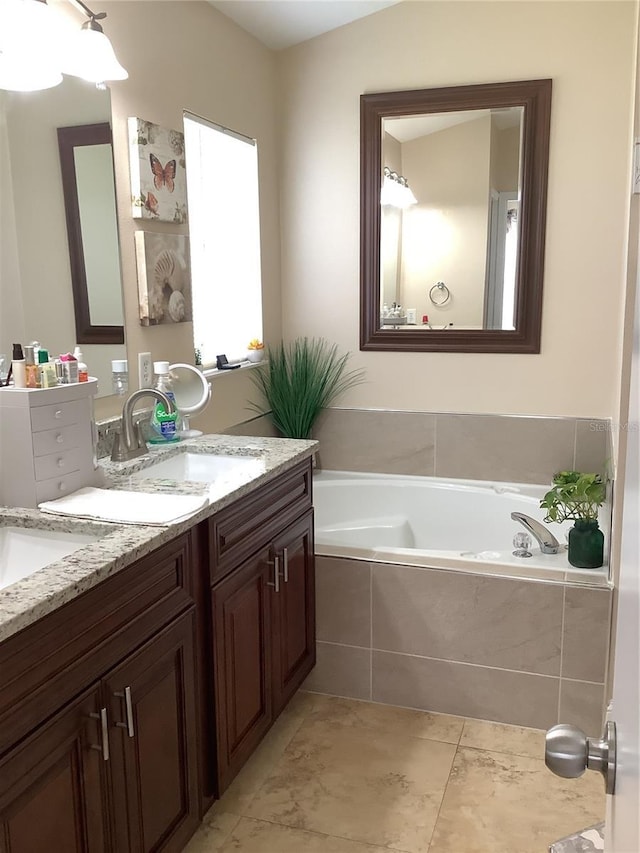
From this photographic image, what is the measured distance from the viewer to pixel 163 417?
2.40 metres

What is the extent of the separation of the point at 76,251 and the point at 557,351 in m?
2.04

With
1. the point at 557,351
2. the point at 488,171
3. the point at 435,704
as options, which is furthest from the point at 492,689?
the point at 488,171

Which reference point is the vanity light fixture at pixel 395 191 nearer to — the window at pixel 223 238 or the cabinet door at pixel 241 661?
the window at pixel 223 238

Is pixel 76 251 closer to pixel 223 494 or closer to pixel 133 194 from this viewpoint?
pixel 133 194

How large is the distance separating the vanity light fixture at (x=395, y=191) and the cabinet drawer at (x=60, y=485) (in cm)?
206

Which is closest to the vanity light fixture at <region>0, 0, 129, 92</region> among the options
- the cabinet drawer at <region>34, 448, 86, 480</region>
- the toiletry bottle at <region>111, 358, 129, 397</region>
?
the toiletry bottle at <region>111, 358, 129, 397</region>

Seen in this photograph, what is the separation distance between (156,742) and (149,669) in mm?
177

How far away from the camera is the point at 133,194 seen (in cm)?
238

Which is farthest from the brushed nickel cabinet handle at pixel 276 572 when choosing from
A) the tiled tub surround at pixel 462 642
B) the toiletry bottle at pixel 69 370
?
the toiletry bottle at pixel 69 370

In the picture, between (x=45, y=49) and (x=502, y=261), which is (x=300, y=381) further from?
(x=45, y=49)

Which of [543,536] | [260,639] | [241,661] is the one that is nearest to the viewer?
[241,661]

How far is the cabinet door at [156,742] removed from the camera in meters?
1.50

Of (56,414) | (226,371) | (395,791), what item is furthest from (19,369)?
(395,791)

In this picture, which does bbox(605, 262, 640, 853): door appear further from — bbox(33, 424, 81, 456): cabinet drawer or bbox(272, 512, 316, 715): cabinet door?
bbox(272, 512, 316, 715): cabinet door
